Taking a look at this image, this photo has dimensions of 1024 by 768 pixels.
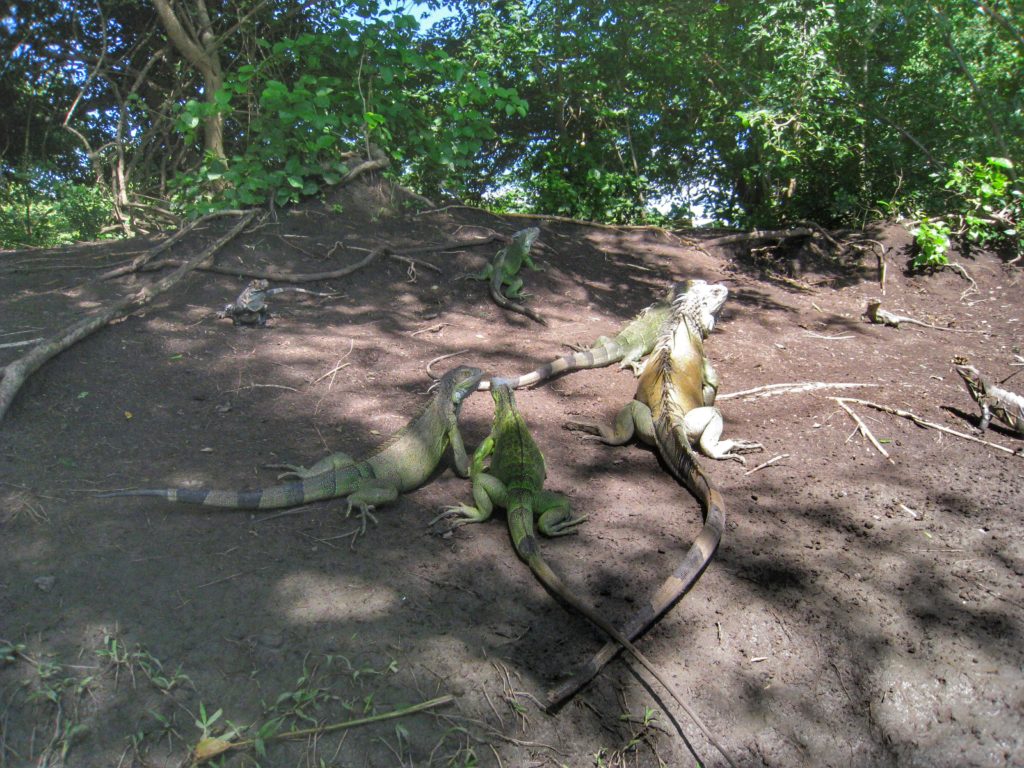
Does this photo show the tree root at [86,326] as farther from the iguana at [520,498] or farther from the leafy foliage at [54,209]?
the leafy foliage at [54,209]

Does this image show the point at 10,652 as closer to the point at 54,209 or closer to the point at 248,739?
the point at 248,739

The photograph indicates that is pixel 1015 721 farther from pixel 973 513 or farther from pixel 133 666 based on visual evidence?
pixel 133 666

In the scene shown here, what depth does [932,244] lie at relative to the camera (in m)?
7.58

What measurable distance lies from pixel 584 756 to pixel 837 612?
1.32m

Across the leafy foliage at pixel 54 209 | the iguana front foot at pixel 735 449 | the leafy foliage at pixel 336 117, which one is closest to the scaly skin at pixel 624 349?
the iguana front foot at pixel 735 449

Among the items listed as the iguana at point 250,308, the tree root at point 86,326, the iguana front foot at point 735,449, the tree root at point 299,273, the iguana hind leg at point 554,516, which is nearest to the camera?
the iguana hind leg at point 554,516

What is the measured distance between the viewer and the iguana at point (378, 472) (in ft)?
9.87

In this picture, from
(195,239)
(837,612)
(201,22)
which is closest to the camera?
(837,612)

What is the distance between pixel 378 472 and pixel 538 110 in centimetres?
941

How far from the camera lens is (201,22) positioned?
333 inches

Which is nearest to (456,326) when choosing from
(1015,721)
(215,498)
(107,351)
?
(107,351)

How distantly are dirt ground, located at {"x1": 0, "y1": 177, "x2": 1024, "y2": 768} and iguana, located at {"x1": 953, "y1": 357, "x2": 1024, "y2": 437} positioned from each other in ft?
0.34

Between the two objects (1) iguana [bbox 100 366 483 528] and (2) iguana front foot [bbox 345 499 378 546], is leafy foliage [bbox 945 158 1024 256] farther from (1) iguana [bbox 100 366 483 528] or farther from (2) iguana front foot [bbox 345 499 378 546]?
(2) iguana front foot [bbox 345 499 378 546]

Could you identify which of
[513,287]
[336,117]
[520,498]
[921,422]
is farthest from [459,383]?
[336,117]
